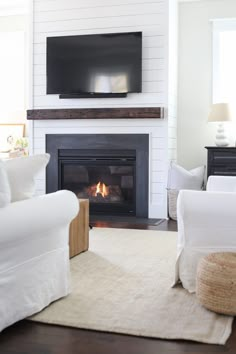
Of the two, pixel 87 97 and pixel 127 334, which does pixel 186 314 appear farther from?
pixel 87 97

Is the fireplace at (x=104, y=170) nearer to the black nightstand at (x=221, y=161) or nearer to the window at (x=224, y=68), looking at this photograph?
the black nightstand at (x=221, y=161)

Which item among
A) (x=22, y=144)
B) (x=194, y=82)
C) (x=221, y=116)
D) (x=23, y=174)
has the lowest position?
(x=23, y=174)

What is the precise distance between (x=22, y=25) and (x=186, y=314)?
578cm

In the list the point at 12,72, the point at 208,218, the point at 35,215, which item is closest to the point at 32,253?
the point at 35,215

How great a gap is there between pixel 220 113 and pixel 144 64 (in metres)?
1.11

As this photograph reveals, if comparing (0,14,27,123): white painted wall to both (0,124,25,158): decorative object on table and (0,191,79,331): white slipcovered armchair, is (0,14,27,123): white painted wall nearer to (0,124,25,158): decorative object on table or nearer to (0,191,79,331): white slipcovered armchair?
(0,124,25,158): decorative object on table

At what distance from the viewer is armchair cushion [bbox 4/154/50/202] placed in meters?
2.64

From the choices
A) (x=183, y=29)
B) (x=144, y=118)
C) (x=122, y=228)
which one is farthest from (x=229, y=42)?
(x=122, y=228)

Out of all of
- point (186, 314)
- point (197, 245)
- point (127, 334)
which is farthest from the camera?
point (197, 245)

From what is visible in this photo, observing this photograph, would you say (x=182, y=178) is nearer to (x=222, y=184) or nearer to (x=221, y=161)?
(x=221, y=161)

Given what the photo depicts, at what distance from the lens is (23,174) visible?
2.67 metres

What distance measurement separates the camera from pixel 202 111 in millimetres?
6531

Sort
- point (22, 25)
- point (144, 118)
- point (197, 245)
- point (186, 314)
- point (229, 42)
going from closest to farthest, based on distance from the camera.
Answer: point (186, 314)
point (197, 245)
point (144, 118)
point (229, 42)
point (22, 25)

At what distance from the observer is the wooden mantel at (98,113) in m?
5.93
